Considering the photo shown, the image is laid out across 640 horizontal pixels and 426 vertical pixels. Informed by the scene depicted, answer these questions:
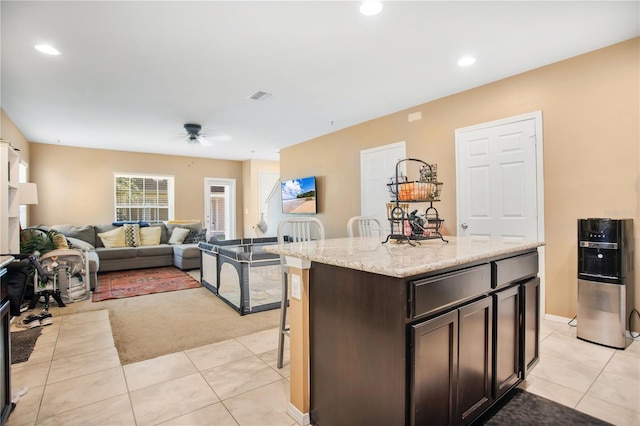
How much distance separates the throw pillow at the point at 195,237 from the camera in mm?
6906

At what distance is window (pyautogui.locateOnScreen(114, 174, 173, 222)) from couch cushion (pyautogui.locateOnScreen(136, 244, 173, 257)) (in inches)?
58.8

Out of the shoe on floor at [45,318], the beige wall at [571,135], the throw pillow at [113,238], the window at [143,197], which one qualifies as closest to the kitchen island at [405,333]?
the beige wall at [571,135]

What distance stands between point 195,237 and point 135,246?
3.71 feet

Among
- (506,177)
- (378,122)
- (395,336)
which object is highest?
(378,122)

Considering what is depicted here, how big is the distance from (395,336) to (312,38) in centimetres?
240

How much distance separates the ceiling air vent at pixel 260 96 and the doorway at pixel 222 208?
490 centimetres

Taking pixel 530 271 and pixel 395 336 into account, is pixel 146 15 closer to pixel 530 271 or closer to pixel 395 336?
pixel 395 336

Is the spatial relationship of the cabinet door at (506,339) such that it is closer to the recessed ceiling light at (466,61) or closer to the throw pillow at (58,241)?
the recessed ceiling light at (466,61)

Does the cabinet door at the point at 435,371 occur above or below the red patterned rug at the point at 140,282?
above

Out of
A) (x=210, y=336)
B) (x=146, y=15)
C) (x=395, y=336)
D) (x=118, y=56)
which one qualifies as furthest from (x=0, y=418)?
(x=118, y=56)

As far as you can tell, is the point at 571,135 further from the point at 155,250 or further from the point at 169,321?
the point at 155,250

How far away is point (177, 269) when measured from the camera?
6.30 meters

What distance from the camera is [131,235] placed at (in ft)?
21.6

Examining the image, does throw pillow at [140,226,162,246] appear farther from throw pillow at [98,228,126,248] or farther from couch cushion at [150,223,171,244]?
throw pillow at [98,228,126,248]
